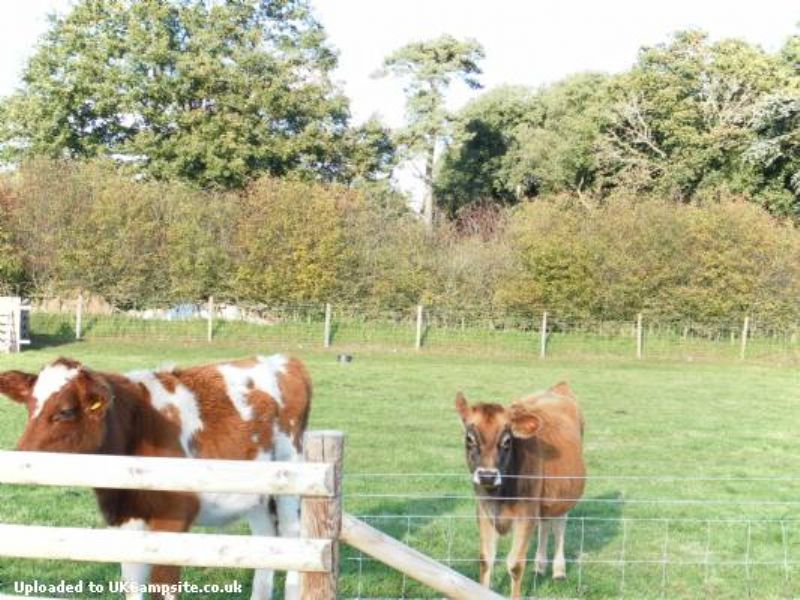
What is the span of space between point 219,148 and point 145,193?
277 inches

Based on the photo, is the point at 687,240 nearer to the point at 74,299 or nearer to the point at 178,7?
the point at 74,299

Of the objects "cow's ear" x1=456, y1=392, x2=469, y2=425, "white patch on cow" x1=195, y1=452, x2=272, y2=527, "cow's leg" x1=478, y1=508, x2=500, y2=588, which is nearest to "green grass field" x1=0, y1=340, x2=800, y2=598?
"cow's leg" x1=478, y1=508, x2=500, y2=588

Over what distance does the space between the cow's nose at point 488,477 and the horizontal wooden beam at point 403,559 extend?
2.08 meters

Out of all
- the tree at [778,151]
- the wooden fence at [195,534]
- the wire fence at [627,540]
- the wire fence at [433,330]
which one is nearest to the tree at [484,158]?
the tree at [778,151]

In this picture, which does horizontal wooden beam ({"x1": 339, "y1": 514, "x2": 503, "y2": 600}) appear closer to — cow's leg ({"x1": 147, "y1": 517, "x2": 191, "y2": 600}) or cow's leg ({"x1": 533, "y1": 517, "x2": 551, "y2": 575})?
cow's leg ({"x1": 147, "y1": 517, "x2": 191, "y2": 600})

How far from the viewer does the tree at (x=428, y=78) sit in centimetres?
4444

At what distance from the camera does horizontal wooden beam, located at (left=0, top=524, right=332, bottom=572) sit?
11.2 feet

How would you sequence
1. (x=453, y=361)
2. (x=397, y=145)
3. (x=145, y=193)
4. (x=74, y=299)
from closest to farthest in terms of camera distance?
(x=453, y=361)
(x=74, y=299)
(x=145, y=193)
(x=397, y=145)

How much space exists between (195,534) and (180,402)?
83.1 inches

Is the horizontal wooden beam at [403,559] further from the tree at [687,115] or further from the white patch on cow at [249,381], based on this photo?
the tree at [687,115]

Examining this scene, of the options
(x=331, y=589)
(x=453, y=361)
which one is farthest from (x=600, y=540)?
(x=453, y=361)

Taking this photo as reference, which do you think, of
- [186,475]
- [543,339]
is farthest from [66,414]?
[543,339]

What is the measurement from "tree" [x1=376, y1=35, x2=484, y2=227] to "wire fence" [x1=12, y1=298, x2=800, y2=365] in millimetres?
14419

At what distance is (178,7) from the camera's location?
136 ft
